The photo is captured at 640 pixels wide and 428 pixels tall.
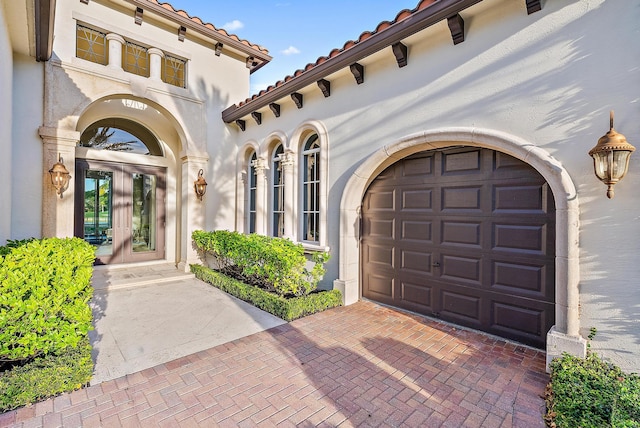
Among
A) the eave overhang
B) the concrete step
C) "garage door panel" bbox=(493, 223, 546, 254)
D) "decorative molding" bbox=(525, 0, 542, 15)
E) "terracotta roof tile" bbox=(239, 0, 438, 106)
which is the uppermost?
"terracotta roof tile" bbox=(239, 0, 438, 106)

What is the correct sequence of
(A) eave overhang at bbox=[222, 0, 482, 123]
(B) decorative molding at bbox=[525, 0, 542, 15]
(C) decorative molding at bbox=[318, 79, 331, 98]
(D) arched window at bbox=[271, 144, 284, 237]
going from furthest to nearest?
(D) arched window at bbox=[271, 144, 284, 237]
(C) decorative molding at bbox=[318, 79, 331, 98]
(A) eave overhang at bbox=[222, 0, 482, 123]
(B) decorative molding at bbox=[525, 0, 542, 15]

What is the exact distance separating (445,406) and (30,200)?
8220 millimetres

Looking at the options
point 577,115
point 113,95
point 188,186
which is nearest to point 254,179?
point 188,186

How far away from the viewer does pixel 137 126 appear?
891cm

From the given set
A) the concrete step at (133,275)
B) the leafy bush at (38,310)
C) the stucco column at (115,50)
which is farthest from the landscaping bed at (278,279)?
the stucco column at (115,50)

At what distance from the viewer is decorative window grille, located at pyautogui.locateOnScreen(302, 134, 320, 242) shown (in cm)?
689

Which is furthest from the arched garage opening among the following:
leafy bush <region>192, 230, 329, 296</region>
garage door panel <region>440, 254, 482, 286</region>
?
leafy bush <region>192, 230, 329, 296</region>

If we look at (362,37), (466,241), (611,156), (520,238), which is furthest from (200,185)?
(611,156)

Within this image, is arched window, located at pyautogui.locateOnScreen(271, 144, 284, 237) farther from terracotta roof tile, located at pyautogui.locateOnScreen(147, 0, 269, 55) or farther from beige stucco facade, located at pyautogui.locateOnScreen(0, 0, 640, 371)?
terracotta roof tile, located at pyautogui.locateOnScreen(147, 0, 269, 55)

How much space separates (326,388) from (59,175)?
688 cm

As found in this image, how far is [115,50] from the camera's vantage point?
7.29 m

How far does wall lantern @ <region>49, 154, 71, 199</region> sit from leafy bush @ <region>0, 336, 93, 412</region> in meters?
4.70

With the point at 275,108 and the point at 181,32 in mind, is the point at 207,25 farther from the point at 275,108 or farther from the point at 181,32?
the point at 275,108

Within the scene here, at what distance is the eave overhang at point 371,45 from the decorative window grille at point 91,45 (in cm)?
374
